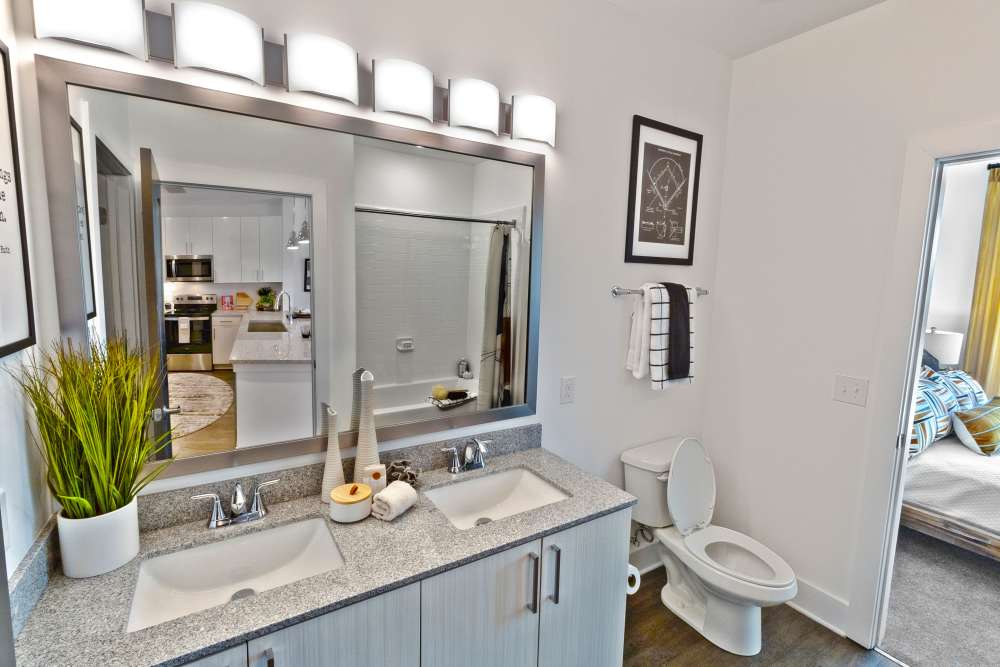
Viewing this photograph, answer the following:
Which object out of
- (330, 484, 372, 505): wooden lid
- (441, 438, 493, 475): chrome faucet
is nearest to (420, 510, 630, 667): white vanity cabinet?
(330, 484, 372, 505): wooden lid

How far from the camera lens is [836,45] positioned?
1.98 m

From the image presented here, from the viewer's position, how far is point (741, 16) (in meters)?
1.95

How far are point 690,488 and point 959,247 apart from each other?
9.42 ft

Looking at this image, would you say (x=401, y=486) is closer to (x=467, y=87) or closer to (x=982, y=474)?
(x=467, y=87)

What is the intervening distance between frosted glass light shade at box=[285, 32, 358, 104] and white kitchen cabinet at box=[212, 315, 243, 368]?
65 centimetres

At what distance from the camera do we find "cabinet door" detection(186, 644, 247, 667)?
905 mm

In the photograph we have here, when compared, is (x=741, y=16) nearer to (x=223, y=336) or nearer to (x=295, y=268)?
(x=295, y=268)

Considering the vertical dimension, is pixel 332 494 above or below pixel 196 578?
above

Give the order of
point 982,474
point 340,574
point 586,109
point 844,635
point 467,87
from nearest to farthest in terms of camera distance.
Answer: point 340,574, point 467,87, point 586,109, point 844,635, point 982,474

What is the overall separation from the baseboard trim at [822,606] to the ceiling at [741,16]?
7.95ft

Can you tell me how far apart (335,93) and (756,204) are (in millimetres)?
1933

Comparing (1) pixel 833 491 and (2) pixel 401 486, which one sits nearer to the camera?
(2) pixel 401 486

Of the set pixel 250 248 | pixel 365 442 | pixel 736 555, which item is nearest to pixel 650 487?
pixel 736 555

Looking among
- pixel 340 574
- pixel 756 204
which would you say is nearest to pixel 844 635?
pixel 756 204
